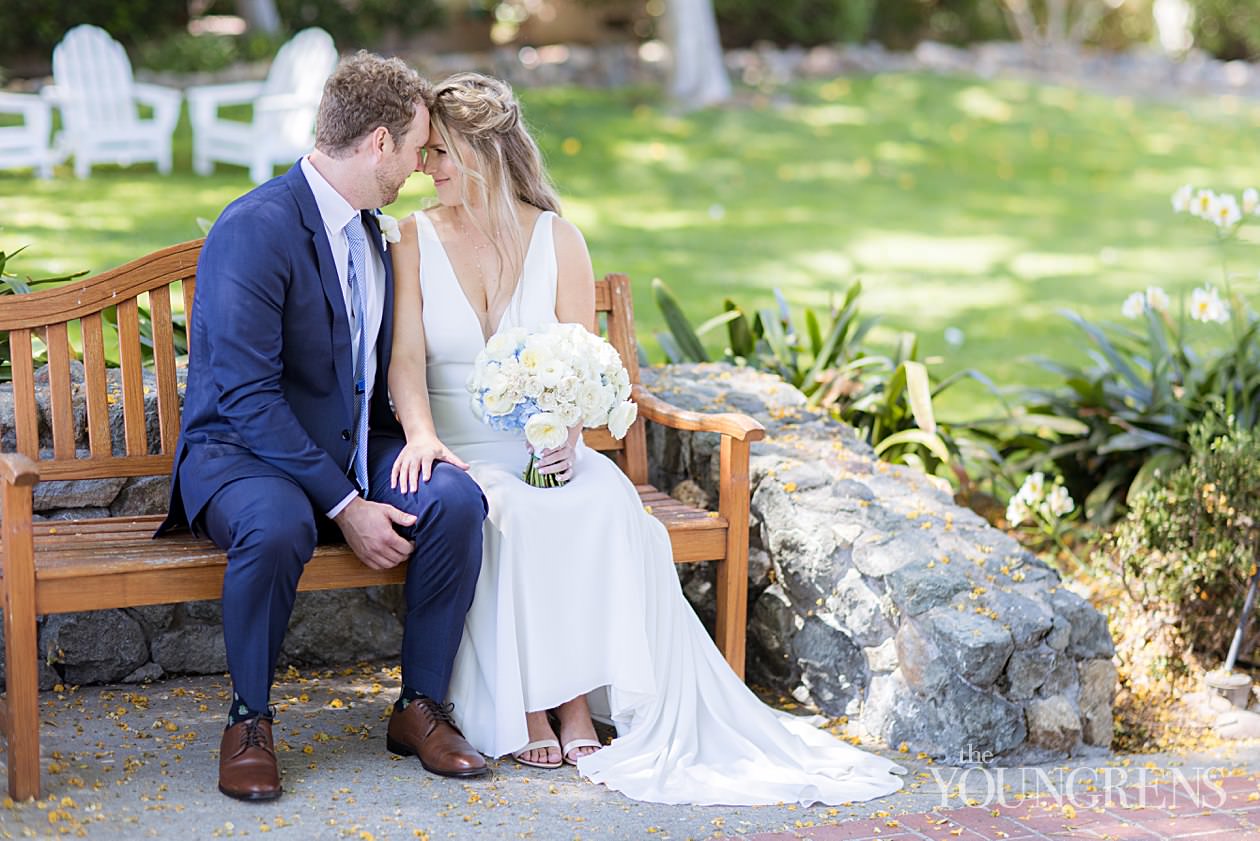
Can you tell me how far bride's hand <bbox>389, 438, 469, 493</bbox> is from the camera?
3.71 meters

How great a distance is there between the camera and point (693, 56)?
45.4 ft

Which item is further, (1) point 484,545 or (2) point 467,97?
(2) point 467,97

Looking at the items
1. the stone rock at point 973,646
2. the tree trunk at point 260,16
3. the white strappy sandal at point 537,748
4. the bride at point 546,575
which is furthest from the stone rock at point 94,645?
the tree trunk at point 260,16

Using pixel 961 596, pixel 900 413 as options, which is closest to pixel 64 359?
pixel 961 596

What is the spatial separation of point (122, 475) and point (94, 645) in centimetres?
56

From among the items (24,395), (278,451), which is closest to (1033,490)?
(278,451)

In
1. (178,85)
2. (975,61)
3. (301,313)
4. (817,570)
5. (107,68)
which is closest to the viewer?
(301,313)

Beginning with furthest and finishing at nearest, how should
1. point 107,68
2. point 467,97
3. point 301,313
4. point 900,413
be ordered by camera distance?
point 107,68
point 900,413
point 467,97
point 301,313

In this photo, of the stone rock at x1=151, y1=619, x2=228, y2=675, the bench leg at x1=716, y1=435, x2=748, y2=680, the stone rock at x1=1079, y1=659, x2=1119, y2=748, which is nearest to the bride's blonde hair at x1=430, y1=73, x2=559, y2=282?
the bench leg at x1=716, y1=435, x2=748, y2=680

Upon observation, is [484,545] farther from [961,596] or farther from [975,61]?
[975,61]

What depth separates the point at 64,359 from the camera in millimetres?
3906

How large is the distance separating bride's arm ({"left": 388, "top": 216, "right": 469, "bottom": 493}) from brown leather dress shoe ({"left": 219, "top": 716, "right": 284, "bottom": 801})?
2.26 feet

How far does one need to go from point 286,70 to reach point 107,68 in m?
1.24

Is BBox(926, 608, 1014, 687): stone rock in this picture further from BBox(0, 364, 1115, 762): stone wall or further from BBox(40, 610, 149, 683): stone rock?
BBox(40, 610, 149, 683): stone rock
